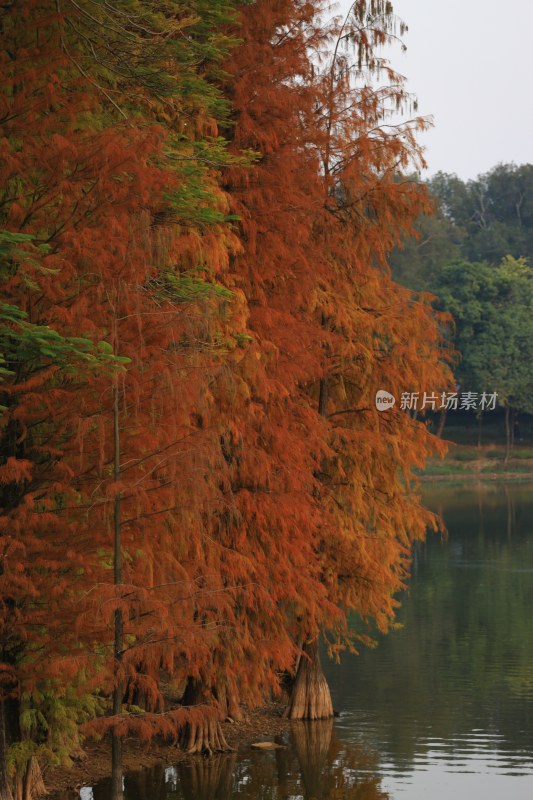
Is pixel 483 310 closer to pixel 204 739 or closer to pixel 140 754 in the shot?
pixel 204 739

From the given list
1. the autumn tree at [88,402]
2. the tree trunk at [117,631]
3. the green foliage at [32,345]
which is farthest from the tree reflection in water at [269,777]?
the green foliage at [32,345]

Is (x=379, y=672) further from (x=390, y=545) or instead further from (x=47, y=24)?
(x=47, y=24)

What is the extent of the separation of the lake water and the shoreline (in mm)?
226

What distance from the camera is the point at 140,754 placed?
1564 cm

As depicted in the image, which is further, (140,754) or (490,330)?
(490,330)

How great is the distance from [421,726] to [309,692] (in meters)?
1.85

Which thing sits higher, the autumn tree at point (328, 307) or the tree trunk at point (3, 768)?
the autumn tree at point (328, 307)

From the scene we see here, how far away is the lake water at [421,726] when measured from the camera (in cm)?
1483

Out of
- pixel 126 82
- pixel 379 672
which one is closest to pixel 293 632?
pixel 379 672

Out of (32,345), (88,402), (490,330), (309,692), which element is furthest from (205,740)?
(490,330)

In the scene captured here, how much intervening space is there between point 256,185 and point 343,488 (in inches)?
191

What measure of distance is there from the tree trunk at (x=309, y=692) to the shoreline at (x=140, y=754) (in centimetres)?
28

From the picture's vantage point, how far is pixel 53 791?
1362 centimetres

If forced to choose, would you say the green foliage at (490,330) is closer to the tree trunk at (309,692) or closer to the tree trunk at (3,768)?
the tree trunk at (309,692)
